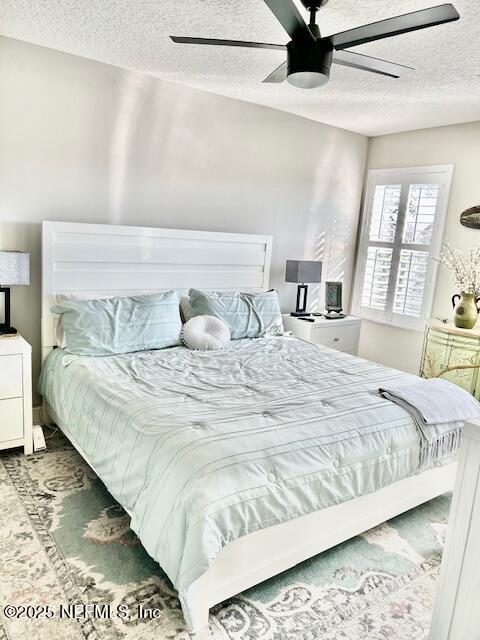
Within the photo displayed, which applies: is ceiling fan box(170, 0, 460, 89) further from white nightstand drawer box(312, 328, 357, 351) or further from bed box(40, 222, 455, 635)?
white nightstand drawer box(312, 328, 357, 351)

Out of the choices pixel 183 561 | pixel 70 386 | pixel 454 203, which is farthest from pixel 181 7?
pixel 454 203

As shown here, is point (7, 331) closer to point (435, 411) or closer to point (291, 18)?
point (291, 18)

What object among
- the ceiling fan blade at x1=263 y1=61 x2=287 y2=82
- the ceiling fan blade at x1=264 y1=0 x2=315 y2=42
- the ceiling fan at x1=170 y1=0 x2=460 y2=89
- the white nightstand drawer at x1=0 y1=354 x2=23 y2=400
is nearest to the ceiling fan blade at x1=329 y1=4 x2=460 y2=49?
the ceiling fan at x1=170 y1=0 x2=460 y2=89

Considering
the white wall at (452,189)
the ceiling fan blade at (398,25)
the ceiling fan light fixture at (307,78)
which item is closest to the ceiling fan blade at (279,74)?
the ceiling fan light fixture at (307,78)

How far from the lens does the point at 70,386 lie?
2.69 m

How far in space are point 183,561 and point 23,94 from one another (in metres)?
2.91

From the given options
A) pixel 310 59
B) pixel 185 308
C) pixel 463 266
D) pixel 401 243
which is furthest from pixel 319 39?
pixel 401 243

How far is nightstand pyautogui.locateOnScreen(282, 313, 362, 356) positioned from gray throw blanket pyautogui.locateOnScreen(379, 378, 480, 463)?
1.69 metres

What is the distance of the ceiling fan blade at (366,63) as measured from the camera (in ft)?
7.27

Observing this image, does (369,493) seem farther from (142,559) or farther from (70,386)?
(70,386)

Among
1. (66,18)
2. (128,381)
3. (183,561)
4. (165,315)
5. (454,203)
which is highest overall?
(66,18)

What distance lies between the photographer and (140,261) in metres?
3.57

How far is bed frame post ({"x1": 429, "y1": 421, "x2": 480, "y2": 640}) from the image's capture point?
1.26 meters

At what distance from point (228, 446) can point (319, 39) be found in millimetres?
1741
